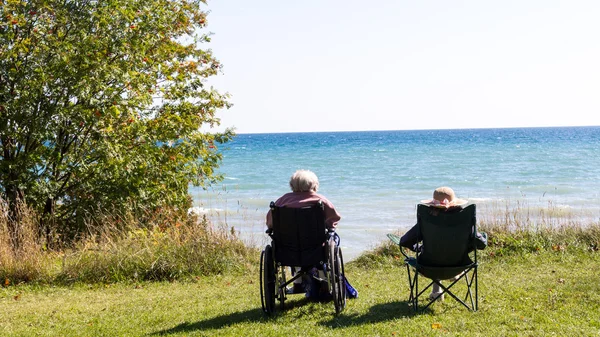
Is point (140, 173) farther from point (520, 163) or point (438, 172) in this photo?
point (520, 163)

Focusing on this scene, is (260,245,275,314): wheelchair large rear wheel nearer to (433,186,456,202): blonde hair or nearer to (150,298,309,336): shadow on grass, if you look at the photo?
(150,298,309,336): shadow on grass

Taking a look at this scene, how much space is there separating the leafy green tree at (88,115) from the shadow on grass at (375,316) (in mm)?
4969

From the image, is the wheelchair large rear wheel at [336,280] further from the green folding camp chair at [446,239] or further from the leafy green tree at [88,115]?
the leafy green tree at [88,115]

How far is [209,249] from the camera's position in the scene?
8.38m

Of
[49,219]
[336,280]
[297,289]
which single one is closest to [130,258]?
[49,219]

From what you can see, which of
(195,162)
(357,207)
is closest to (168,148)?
(195,162)

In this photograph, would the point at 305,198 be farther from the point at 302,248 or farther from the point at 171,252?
the point at 171,252

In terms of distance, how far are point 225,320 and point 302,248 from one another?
0.94 meters

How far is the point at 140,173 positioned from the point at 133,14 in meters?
2.47

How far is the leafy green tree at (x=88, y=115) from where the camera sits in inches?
357

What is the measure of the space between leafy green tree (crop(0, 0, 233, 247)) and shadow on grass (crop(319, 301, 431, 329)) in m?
4.97

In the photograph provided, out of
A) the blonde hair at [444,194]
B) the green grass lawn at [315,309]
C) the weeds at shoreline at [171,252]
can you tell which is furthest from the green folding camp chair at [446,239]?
the weeds at shoreline at [171,252]

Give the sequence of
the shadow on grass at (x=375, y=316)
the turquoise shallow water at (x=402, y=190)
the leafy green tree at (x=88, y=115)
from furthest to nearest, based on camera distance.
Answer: the turquoise shallow water at (x=402, y=190), the leafy green tree at (x=88, y=115), the shadow on grass at (x=375, y=316)

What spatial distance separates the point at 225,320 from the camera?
5445 mm
